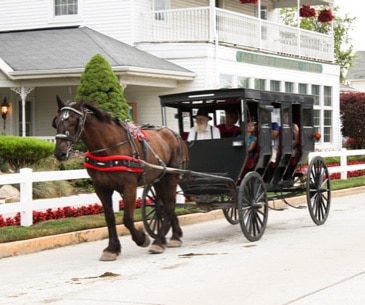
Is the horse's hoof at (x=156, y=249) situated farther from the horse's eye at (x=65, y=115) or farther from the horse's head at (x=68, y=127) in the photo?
the horse's eye at (x=65, y=115)

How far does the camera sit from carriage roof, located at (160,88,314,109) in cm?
1325

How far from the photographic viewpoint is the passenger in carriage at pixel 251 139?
1348 centimetres

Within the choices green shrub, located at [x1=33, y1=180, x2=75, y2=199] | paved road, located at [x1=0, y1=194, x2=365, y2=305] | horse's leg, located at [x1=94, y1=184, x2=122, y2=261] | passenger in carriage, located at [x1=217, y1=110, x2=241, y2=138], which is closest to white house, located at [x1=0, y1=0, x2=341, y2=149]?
green shrub, located at [x1=33, y1=180, x2=75, y2=199]

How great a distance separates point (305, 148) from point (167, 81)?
12504mm

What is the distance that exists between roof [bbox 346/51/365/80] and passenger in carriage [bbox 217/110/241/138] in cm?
6503

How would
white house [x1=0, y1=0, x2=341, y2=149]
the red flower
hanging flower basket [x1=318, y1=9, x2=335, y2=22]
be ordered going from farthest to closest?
hanging flower basket [x1=318, y1=9, x2=335, y2=22] → white house [x1=0, y1=0, x2=341, y2=149] → the red flower

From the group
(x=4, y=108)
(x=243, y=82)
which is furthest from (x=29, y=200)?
(x=243, y=82)

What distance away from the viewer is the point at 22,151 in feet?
66.0

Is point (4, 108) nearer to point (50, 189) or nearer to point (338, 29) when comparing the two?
point (50, 189)

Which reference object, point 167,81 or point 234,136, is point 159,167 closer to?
point 234,136

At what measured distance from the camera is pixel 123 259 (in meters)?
11.6

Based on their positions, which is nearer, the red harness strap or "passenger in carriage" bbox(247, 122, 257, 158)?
the red harness strap

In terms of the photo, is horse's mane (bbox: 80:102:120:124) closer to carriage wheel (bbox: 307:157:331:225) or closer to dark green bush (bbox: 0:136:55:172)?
carriage wheel (bbox: 307:157:331:225)

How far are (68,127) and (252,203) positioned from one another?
3497 mm
